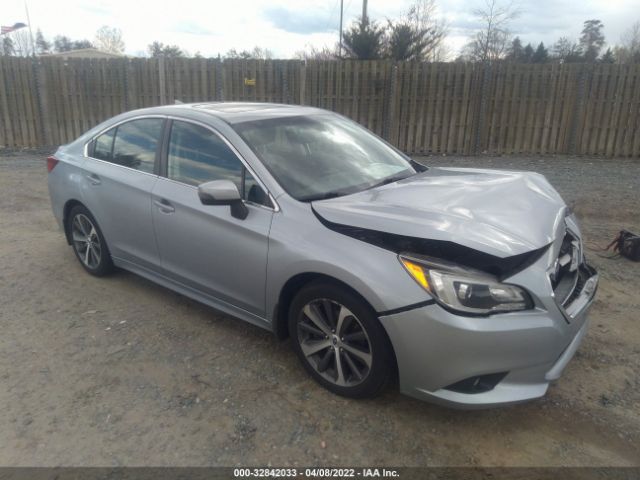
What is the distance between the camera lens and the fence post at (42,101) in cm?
1166

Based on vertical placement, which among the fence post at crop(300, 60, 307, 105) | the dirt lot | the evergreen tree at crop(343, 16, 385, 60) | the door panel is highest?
the evergreen tree at crop(343, 16, 385, 60)

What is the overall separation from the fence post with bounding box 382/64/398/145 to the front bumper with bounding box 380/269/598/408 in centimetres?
938

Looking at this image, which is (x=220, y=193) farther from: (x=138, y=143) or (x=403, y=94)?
(x=403, y=94)

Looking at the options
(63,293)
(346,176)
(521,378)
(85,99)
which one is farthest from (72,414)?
(85,99)

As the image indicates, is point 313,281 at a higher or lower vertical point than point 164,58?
lower

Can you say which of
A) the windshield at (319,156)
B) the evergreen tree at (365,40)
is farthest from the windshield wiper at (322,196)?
the evergreen tree at (365,40)

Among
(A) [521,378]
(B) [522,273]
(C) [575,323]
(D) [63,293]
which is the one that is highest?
(B) [522,273]

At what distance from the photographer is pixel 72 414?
2.90m

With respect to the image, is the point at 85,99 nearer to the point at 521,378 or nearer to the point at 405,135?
the point at 405,135

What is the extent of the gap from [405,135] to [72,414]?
10.0 metres

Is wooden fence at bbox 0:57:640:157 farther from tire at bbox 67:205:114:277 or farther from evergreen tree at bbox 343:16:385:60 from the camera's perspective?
evergreen tree at bbox 343:16:385:60

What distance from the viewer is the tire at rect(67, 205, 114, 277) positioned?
4.59m

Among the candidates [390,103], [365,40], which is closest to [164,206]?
[390,103]

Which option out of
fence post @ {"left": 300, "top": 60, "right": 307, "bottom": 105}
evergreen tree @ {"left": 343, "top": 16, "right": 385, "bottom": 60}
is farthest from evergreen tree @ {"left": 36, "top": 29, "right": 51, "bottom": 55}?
fence post @ {"left": 300, "top": 60, "right": 307, "bottom": 105}
